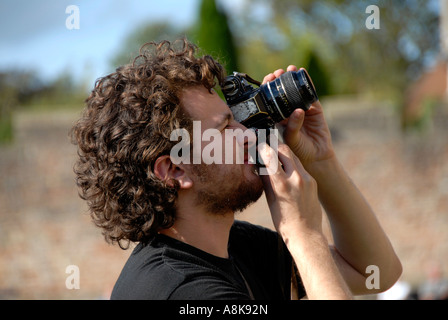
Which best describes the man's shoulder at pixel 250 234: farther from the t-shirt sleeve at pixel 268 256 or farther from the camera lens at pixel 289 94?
the camera lens at pixel 289 94

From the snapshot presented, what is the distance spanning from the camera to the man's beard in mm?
1886

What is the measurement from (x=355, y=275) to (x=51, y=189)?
770 centimetres

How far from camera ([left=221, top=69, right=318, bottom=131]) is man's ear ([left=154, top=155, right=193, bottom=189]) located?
329 millimetres

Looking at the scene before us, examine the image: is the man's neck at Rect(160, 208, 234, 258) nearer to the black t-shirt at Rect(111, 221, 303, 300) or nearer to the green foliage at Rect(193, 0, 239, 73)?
the black t-shirt at Rect(111, 221, 303, 300)

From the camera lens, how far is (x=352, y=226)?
2197 mm

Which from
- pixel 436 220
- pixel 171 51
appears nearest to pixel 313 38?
pixel 436 220

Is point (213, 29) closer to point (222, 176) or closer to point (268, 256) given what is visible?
point (268, 256)

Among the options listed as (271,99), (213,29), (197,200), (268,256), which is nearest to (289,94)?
(271,99)

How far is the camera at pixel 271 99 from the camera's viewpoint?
2.06m

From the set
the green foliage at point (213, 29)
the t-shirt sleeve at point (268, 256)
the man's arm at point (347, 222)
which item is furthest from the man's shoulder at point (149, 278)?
the green foliage at point (213, 29)

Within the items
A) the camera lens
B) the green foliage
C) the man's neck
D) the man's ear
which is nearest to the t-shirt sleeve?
the man's neck

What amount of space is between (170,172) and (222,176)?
0.62 feet

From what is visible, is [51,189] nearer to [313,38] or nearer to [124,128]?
[124,128]
